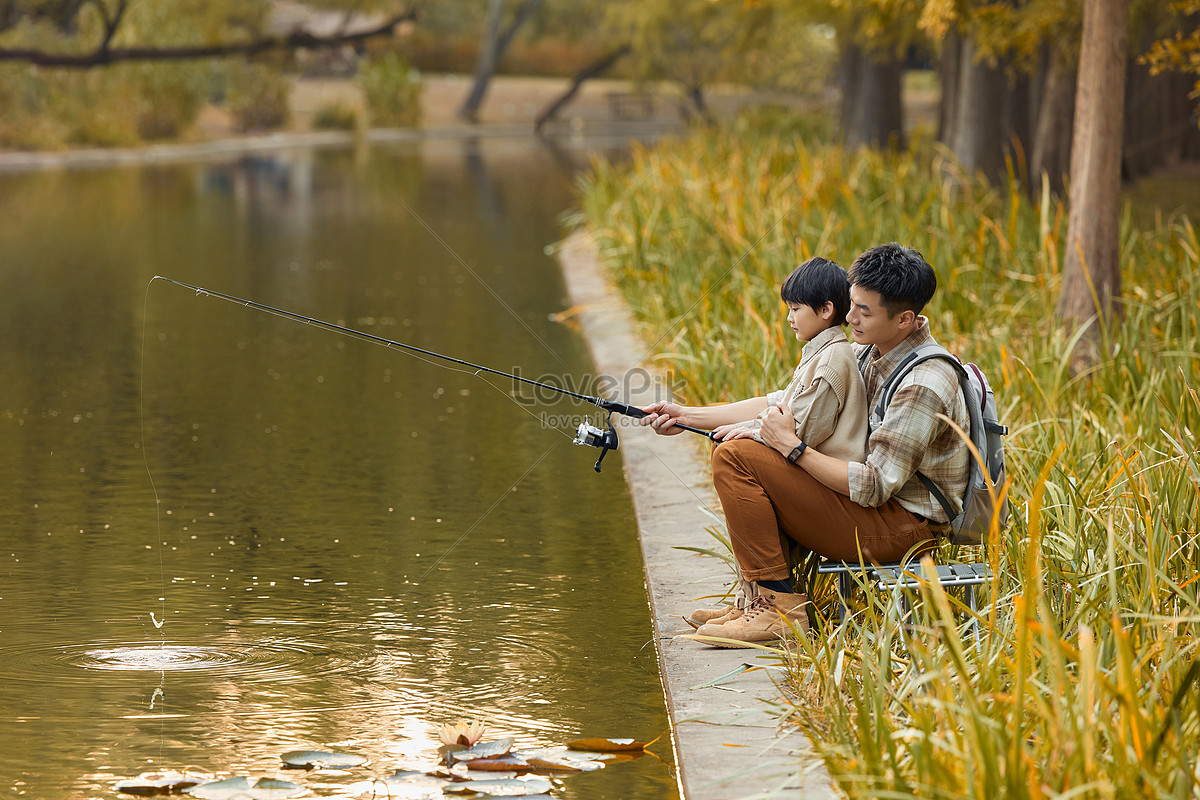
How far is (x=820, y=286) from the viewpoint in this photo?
4594 millimetres

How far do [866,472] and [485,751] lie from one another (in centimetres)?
133

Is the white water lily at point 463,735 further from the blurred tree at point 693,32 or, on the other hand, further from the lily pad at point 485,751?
the blurred tree at point 693,32

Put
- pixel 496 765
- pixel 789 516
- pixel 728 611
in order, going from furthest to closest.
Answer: pixel 728 611, pixel 789 516, pixel 496 765

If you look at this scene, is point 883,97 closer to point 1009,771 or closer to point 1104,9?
point 1104,9

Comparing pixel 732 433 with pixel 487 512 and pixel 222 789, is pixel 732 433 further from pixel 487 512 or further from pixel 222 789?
pixel 487 512

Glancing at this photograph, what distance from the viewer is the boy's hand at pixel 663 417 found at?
482cm

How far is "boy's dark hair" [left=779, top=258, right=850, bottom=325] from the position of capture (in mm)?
4594

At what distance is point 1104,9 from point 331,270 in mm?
8497

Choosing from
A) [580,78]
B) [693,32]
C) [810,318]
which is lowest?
[810,318]

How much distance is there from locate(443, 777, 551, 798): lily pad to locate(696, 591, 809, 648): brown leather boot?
37.2 inches

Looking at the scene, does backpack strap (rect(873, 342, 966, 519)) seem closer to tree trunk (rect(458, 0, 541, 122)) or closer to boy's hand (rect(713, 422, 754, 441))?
boy's hand (rect(713, 422, 754, 441))

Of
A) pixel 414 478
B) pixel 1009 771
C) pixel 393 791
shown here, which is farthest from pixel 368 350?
pixel 1009 771

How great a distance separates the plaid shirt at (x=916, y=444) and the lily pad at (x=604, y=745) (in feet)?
3.10

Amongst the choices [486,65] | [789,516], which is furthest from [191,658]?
[486,65]
